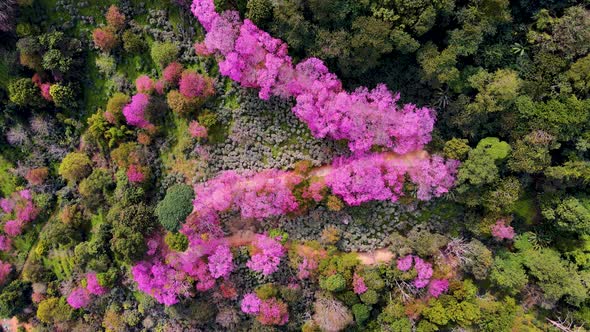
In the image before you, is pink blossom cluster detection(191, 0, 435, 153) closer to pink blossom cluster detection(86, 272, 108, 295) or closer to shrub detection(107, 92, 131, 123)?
shrub detection(107, 92, 131, 123)

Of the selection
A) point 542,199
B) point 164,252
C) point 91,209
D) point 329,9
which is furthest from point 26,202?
point 542,199

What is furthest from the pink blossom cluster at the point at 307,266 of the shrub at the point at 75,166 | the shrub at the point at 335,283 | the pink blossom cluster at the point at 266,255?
the shrub at the point at 75,166

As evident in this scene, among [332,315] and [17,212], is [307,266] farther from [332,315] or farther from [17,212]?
[17,212]

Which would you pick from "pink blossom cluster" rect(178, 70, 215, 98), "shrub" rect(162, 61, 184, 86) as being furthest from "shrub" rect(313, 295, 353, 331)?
"shrub" rect(162, 61, 184, 86)

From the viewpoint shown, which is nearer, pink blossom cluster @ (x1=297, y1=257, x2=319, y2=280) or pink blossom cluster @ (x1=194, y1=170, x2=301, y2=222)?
pink blossom cluster @ (x1=194, y1=170, x2=301, y2=222)

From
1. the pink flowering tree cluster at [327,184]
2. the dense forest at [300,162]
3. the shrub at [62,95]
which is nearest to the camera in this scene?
the dense forest at [300,162]

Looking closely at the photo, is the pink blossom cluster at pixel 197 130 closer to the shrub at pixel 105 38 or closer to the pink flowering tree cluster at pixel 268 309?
the shrub at pixel 105 38
